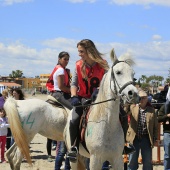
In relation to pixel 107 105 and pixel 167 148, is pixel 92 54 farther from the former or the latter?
pixel 167 148

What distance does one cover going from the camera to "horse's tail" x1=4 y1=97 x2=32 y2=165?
8000 millimetres

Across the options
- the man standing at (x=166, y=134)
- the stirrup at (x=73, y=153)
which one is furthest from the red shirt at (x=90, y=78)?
the man standing at (x=166, y=134)

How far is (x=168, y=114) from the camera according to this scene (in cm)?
794

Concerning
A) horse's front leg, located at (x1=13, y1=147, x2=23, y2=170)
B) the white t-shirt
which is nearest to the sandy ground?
horse's front leg, located at (x1=13, y1=147, x2=23, y2=170)

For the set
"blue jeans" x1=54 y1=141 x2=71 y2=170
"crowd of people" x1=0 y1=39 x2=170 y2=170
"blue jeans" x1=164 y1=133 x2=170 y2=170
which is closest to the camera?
"crowd of people" x1=0 y1=39 x2=170 y2=170

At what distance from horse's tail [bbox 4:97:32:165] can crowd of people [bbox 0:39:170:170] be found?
30.9 inches

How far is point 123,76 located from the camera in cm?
557

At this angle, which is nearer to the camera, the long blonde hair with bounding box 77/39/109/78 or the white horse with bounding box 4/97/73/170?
the long blonde hair with bounding box 77/39/109/78

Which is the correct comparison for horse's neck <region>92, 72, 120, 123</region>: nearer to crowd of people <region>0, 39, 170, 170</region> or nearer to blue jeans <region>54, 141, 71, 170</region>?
crowd of people <region>0, 39, 170, 170</region>

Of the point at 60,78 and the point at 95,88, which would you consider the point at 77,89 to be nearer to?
the point at 95,88

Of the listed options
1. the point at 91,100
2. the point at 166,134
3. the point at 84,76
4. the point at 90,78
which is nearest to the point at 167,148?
the point at 166,134

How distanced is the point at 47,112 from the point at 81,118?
209 cm

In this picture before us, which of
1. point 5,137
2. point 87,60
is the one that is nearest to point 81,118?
point 87,60

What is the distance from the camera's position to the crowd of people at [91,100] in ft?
21.6
